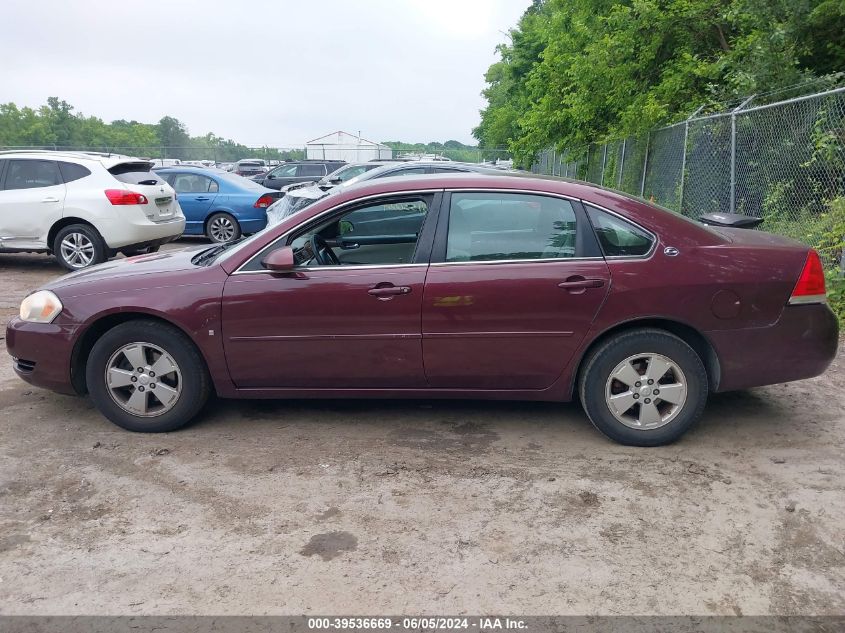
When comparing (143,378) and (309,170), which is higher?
(309,170)

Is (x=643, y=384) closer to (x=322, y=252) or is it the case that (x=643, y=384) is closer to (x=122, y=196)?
(x=322, y=252)

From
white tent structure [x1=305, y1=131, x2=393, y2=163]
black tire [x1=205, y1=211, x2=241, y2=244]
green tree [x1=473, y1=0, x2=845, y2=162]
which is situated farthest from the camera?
white tent structure [x1=305, y1=131, x2=393, y2=163]

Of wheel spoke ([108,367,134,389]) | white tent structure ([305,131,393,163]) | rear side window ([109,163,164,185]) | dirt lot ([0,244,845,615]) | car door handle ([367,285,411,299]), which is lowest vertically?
dirt lot ([0,244,845,615])

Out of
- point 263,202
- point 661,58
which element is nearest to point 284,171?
point 263,202

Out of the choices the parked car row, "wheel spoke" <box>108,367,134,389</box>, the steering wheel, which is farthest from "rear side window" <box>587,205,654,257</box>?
the parked car row

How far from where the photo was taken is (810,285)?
408cm

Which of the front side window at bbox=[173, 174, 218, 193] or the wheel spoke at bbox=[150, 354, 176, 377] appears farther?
the front side window at bbox=[173, 174, 218, 193]

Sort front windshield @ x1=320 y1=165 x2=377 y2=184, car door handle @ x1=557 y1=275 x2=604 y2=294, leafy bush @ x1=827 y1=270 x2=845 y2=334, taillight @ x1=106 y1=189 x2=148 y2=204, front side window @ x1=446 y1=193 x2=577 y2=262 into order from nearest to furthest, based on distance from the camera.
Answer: car door handle @ x1=557 y1=275 x2=604 y2=294 < front side window @ x1=446 y1=193 x2=577 y2=262 < leafy bush @ x1=827 y1=270 x2=845 y2=334 < taillight @ x1=106 y1=189 x2=148 y2=204 < front windshield @ x1=320 y1=165 x2=377 y2=184

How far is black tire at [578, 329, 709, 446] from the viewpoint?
159 inches

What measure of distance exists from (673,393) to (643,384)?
179mm

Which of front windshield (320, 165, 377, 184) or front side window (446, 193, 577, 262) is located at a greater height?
front windshield (320, 165, 377, 184)

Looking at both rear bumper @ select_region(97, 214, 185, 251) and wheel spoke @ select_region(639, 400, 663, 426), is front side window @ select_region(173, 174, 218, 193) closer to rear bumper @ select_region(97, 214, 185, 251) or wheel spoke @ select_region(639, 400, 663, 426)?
rear bumper @ select_region(97, 214, 185, 251)

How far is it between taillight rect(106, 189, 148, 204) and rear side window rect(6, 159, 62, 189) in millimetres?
828

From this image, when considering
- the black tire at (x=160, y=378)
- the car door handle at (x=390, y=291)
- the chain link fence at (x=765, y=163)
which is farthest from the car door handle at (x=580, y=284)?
the chain link fence at (x=765, y=163)
